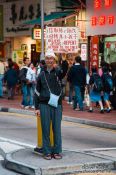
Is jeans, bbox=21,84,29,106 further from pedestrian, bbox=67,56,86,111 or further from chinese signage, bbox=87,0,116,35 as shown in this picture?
chinese signage, bbox=87,0,116,35

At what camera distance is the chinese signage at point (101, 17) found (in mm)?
22661

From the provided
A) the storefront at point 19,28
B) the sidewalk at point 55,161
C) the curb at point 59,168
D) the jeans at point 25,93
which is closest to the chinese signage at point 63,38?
the jeans at point 25,93

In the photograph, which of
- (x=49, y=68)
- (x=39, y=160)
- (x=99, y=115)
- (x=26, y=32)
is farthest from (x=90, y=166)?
(x=26, y=32)

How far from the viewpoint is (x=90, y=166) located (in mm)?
9352

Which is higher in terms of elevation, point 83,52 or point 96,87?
point 83,52

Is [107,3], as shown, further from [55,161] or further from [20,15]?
[55,161]

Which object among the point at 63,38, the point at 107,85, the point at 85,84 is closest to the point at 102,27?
the point at 63,38

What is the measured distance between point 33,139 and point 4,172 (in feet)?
12.4

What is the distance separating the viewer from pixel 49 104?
966cm

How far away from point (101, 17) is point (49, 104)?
14045mm

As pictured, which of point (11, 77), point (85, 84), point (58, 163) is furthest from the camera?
point (11, 77)

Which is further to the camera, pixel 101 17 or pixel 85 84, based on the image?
pixel 101 17

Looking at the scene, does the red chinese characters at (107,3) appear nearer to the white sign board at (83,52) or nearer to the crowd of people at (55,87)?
the white sign board at (83,52)

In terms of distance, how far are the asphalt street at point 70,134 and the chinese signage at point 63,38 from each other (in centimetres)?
467
